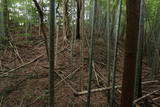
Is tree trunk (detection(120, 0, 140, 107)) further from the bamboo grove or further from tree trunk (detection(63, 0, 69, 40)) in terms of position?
tree trunk (detection(63, 0, 69, 40))

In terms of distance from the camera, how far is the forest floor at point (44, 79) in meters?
3.67

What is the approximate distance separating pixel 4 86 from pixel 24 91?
583 mm

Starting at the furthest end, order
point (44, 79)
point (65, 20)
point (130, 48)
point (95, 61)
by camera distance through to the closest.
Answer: point (65, 20) < point (95, 61) < point (44, 79) < point (130, 48)

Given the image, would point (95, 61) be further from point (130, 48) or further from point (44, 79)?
point (130, 48)

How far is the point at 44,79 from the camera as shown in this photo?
4.48 m

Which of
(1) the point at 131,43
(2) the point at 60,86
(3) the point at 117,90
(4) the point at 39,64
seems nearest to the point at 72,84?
(2) the point at 60,86

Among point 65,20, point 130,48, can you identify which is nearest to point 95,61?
point 65,20

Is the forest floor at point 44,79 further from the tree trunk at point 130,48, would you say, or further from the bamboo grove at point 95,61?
the tree trunk at point 130,48

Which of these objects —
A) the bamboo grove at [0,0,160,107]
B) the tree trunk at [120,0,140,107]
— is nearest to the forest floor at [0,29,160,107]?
the bamboo grove at [0,0,160,107]

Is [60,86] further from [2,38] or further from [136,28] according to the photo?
[2,38]

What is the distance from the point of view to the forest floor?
3.67 m

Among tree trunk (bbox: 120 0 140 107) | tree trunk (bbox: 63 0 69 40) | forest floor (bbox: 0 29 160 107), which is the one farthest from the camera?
tree trunk (bbox: 63 0 69 40)

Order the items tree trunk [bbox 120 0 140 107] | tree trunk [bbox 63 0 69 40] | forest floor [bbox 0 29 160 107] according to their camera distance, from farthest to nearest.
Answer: tree trunk [bbox 63 0 69 40], forest floor [bbox 0 29 160 107], tree trunk [bbox 120 0 140 107]

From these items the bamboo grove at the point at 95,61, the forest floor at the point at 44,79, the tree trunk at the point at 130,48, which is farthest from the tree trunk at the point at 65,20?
the tree trunk at the point at 130,48
